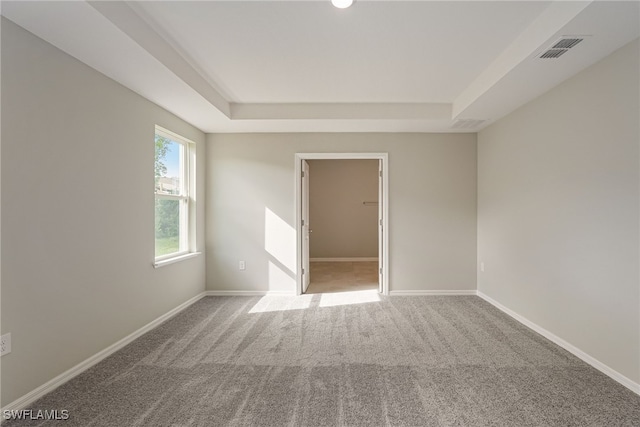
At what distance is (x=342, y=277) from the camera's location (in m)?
5.75

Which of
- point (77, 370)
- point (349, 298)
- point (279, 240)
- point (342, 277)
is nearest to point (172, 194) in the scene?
point (279, 240)

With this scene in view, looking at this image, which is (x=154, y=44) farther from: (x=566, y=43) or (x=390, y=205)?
(x=390, y=205)

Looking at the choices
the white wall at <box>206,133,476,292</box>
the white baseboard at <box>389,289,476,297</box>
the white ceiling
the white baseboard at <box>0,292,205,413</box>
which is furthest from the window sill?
the white baseboard at <box>389,289,476,297</box>

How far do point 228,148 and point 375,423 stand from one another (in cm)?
379

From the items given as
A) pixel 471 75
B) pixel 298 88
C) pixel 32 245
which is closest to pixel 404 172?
pixel 471 75

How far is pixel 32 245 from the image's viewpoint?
1.96 metres

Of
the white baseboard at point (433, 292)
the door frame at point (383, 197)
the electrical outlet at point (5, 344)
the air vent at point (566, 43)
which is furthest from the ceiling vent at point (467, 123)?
the electrical outlet at point (5, 344)

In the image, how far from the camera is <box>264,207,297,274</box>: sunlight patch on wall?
4484 mm

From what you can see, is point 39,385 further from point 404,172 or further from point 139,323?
point 404,172

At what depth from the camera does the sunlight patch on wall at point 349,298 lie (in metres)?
4.14

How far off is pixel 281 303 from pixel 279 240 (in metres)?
0.88

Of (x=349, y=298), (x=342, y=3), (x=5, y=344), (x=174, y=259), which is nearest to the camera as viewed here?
(x=5, y=344)

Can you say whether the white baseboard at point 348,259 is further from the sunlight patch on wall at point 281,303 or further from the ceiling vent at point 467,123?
the ceiling vent at point 467,123

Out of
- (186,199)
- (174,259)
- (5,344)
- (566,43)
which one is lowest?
(5,344)
